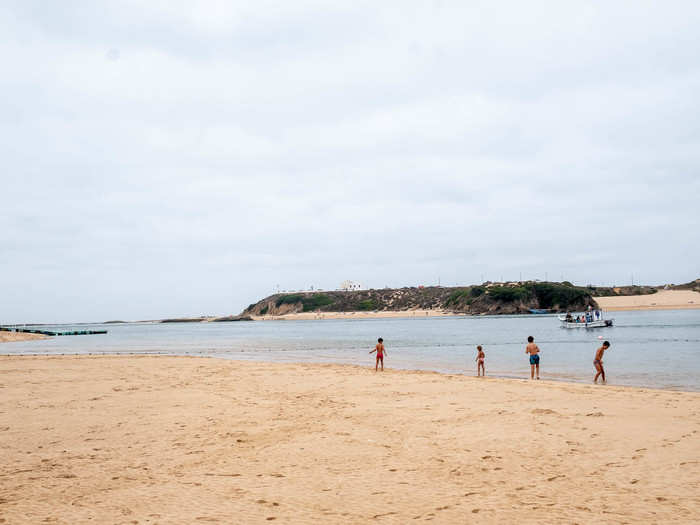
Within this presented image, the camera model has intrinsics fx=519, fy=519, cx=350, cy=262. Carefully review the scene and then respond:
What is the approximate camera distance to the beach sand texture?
620 centimetres

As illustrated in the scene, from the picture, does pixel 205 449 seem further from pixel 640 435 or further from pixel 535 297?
pixel 535 297

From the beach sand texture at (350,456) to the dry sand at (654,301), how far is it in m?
168

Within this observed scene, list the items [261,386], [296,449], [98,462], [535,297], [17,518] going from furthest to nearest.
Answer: [535,297], [261,386], [296,449], [98,462], [17,518]

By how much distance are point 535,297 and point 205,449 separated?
533ft

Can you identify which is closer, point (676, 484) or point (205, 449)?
point (676, 484)

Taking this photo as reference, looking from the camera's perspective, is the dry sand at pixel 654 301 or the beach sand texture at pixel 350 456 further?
the dry sand at pixel 654 301

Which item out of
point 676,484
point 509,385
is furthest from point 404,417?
point 509,385

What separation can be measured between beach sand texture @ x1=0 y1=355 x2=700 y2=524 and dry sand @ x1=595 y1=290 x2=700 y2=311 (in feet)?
550

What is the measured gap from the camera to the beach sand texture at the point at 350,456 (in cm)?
620

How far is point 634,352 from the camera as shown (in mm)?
34281

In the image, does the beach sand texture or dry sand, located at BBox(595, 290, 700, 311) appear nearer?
the beach sand texture

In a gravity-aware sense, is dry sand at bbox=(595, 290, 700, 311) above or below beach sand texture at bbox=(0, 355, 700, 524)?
below

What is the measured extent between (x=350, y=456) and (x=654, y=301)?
658 ft

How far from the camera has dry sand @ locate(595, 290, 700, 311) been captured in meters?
164
